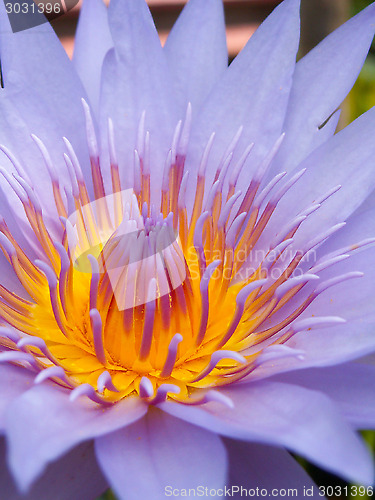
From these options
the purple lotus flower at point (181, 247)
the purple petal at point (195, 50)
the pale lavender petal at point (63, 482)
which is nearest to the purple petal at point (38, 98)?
the purple lotus flower at point (181, 247)

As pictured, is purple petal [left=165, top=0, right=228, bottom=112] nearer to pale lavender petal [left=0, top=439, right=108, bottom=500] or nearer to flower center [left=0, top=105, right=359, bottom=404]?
flower center [left=0, top=105, right=359, bottom=404]

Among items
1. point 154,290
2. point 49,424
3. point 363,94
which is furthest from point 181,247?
point 363,94

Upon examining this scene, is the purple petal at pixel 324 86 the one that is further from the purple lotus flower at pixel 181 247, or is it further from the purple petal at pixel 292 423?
the purple petal at pixel 292 423

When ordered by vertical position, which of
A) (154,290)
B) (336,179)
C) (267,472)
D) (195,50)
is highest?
(195,50)

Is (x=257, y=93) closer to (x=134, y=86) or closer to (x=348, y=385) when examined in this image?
(x=134, y=86)

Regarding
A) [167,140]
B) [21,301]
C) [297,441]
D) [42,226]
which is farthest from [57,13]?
[297,441]

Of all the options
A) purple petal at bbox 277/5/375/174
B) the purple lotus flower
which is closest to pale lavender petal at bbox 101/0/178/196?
the purple lotus flower
